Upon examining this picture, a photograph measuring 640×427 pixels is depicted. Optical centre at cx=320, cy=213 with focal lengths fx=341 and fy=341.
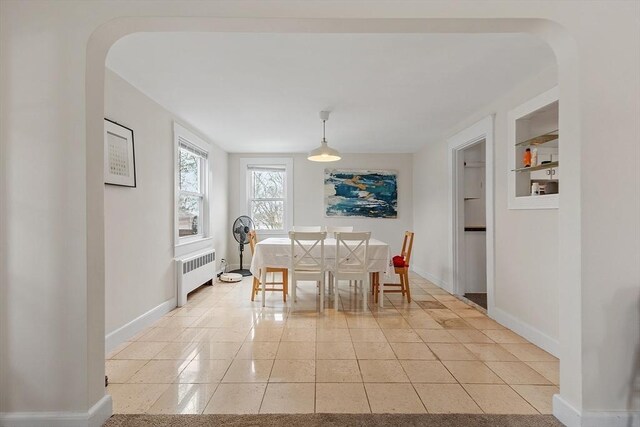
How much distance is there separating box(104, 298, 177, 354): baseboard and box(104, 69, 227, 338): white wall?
33 millimetres

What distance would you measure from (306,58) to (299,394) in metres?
2.28

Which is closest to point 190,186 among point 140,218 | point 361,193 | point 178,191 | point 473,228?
point 178,191

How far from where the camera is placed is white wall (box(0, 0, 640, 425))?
164cm

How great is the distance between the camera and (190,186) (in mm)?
4738

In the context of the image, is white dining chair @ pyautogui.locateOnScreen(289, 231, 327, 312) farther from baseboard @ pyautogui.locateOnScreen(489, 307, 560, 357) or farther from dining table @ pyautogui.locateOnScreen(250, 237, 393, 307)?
baseboard @ pyautogui.locateOnScreen(489, 307, 560, 357)

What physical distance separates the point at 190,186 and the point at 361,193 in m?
3.08

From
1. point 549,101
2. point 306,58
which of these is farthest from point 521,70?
point 306,58

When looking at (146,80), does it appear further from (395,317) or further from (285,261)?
(395,317)

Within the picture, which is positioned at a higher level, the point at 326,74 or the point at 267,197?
the point at 326,74

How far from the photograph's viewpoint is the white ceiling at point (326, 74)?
90.1 inches

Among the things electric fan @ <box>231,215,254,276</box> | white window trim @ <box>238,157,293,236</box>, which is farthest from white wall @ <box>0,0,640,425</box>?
white window trim @ <box>238,157,293,236</box>

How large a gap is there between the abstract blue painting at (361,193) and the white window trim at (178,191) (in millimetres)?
2222
